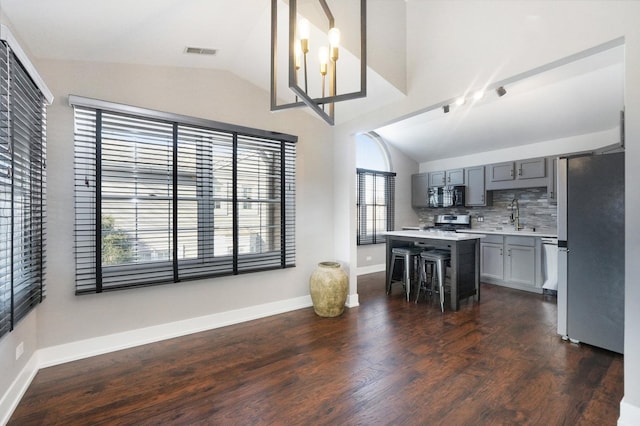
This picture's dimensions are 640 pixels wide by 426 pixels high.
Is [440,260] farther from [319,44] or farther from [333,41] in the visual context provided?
[333,41]

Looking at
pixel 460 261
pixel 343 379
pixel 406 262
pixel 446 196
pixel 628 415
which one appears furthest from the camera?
pixel 446 196

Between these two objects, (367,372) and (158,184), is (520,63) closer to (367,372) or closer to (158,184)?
(367,372)

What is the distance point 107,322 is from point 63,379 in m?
0.52

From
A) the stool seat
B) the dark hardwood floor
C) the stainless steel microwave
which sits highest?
the stainless steel microwave

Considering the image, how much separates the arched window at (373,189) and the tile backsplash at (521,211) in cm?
149

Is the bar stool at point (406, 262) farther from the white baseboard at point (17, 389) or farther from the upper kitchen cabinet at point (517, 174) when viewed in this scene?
the white baseboard at point (17, 389)

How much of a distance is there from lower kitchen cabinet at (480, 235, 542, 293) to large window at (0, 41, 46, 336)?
5880mm

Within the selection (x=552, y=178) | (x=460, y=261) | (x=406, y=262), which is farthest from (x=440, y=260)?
(x=552, y=178)

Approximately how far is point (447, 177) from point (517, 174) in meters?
1.31

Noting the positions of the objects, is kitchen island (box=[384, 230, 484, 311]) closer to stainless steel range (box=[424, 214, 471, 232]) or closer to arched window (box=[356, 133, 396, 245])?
arched window (box=[356, 133, 396, 245])

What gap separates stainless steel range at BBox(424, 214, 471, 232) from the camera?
6121 millimetres

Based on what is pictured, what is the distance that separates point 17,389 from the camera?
1974mm

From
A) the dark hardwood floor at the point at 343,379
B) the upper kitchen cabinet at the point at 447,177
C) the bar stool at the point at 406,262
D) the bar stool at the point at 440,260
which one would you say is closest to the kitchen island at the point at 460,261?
the bar stool at the point at 440,260

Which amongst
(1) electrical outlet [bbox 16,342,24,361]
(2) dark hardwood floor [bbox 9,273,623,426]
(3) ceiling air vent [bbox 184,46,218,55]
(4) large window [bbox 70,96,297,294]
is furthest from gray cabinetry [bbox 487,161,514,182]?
(1) electrical outlet [bbox 16,342,24,361]
